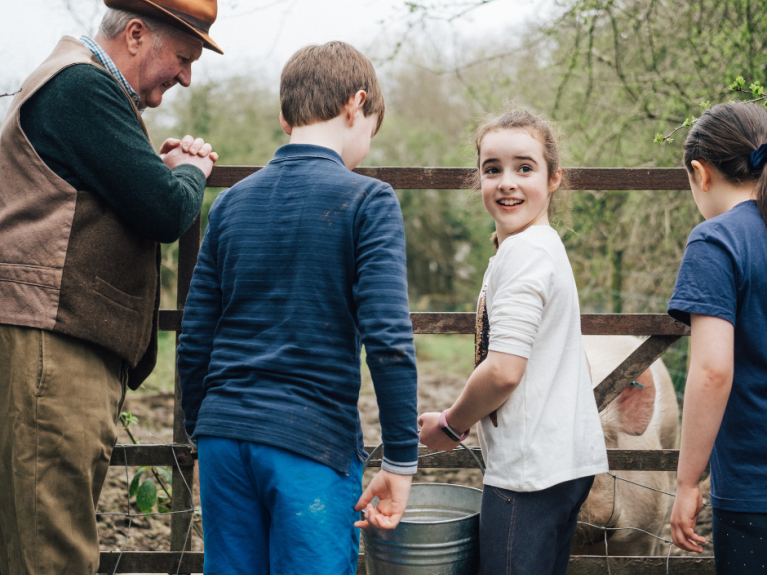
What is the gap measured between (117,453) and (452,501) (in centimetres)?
135

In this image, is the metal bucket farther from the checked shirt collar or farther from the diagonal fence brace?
the checked shirt collar

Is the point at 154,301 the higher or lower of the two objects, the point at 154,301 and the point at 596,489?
the higher

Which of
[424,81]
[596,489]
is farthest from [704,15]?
[424,81]

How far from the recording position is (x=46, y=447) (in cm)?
177

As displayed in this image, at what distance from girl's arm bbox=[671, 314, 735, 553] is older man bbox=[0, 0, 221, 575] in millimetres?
1382

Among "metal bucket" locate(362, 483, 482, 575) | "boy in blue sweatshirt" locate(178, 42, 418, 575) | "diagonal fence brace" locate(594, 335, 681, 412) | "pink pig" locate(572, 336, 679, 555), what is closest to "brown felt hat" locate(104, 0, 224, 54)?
"boy in blue sweatshirt" locate(178, 42, 418, 575)

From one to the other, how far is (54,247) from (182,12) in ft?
2.72

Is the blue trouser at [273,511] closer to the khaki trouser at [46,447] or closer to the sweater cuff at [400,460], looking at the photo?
the sweater cuff at [400,460]

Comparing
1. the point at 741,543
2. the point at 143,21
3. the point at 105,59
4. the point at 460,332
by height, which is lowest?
the point at 741,543

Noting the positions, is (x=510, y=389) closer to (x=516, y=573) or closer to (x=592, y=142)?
(x=516, y=573)

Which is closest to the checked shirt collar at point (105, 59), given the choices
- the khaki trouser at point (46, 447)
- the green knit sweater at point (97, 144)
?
the green knit sweater at point (97, 144)

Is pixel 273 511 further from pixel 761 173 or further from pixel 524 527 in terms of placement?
pixel 761 173

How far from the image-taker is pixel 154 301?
79.9 inches

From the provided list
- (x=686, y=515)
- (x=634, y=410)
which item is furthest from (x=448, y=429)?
(x=634, y=410)
